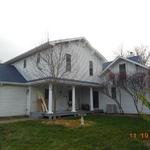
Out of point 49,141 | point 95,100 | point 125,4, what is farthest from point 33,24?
point 49,141

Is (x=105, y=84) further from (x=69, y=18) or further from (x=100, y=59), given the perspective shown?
(x=69, y=18)

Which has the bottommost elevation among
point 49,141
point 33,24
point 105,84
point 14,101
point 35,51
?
point 49,141

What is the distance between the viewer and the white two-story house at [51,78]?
14359 millimetres

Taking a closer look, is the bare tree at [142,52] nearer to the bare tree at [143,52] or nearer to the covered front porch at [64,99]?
the bare tree at [143,52]

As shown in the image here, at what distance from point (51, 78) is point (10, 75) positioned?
16.9 ft

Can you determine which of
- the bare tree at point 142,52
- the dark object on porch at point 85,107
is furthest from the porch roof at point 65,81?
the bare tree at point 142,52

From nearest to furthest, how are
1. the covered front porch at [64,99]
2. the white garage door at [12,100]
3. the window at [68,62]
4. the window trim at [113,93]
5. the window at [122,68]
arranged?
the covered front porch at [64,99]
the white garage door at [12,100]
the window at [68,62]
the window at [122,68]
the window trim at [113,93]

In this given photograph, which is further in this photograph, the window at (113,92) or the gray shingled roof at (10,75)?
the window at (113,92)

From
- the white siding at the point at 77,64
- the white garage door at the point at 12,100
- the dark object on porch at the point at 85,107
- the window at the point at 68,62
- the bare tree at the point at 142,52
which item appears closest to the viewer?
the white garage door at the point at 12,100

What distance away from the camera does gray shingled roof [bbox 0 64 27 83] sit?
49.5ft

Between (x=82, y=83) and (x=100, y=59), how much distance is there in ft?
16.1

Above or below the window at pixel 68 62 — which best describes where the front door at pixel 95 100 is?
below

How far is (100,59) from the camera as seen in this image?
780 inches

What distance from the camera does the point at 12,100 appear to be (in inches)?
Result: 587
